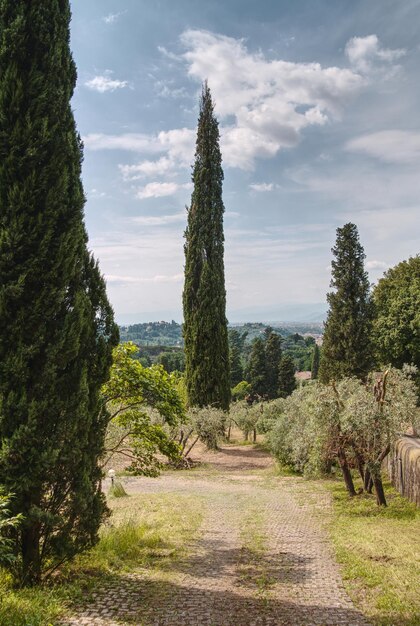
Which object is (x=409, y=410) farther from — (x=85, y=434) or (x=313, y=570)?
(x=85, y=434)

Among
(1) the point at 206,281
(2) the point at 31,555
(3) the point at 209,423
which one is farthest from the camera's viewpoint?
(1) the point at 206,281

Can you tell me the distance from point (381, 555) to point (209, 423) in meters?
19.6

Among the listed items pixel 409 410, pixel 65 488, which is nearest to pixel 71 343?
pixel 65 488

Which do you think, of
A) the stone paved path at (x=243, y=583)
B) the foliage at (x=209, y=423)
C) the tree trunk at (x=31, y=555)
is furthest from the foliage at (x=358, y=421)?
the foliage at (x=209, y=423)

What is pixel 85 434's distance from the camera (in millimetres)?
7367

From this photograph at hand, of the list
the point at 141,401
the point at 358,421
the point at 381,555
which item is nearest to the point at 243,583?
the point at 381,555

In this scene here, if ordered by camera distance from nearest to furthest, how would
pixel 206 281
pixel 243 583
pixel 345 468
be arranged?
pixel 243 583, pixel 345 468, pixel 206 281

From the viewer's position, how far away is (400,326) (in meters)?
30.0

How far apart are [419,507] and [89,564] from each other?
9359mm

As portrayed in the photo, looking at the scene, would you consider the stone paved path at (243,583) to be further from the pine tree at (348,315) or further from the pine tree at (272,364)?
the pine tree at (272,364)

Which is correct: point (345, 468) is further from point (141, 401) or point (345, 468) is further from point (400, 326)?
point (400, 326)

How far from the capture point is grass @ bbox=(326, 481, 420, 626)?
629 centimetres

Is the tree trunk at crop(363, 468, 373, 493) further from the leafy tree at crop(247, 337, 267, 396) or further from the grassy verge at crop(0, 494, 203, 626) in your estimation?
the leafy tree at crop(247, 337, 267, 396)

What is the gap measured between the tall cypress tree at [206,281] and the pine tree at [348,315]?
725 centimetres
